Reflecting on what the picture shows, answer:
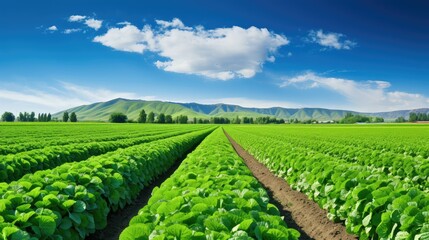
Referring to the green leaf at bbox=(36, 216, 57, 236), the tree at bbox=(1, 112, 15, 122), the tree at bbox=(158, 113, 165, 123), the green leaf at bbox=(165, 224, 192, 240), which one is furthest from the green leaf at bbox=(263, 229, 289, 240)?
the tree at bbox=(1, 112, 15, 122)

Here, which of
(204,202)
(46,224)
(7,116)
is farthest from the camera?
(7,116)

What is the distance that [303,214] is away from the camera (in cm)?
974

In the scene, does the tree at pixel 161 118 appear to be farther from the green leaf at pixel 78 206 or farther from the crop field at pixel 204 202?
the green leaf at pixel 78 206

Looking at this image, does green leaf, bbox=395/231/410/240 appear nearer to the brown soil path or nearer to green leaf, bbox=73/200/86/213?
the brown soil path

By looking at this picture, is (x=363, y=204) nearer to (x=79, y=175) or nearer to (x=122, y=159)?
(x=79, y=175)

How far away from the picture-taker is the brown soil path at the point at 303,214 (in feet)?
26.5

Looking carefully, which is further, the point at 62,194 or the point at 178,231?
the point at 62,194

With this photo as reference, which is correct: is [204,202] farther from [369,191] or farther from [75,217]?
[369,191]

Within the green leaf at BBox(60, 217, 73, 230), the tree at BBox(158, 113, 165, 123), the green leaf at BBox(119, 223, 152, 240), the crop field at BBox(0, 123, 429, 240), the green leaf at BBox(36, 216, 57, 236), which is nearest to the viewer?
the green leaf at BBox(119, 223, 152, 240)

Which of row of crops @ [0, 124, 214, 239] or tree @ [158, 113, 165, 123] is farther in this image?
tree @ [158, 113, 165, 123]

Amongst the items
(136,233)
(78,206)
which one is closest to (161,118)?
(78,206)

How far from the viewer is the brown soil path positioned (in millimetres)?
8070

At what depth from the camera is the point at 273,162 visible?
53.9 ft

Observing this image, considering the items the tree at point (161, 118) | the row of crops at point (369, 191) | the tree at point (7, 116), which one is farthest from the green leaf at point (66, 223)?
the tree at point (7, 116)
